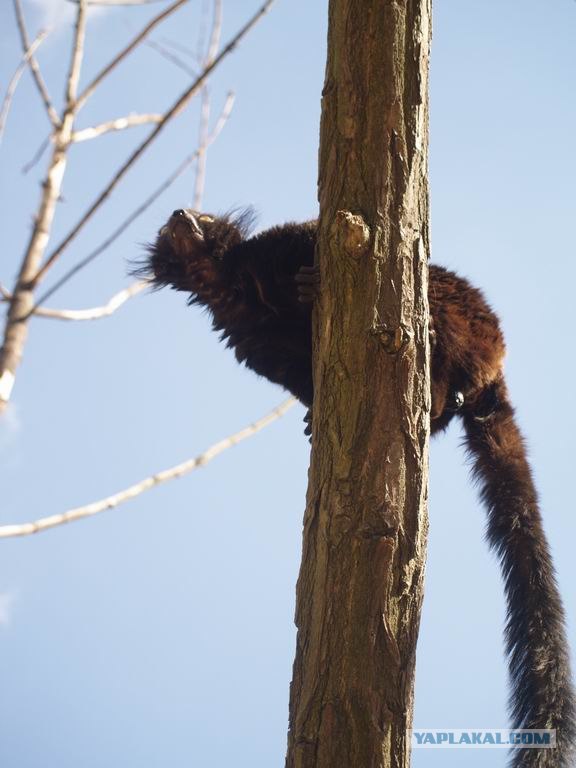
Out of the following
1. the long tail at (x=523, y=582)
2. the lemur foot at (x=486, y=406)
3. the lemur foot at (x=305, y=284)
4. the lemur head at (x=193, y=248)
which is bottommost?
the long tail at (x=523, y=582)

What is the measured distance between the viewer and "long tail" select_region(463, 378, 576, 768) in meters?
3.31

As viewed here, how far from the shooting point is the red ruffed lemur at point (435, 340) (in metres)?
4.20

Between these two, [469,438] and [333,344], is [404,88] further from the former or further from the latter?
[469,438]

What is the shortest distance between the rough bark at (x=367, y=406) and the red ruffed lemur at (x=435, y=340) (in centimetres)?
127

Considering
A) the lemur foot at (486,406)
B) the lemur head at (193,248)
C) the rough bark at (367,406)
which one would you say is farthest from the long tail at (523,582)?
the lemur head at (193,248)

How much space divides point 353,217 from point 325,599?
3.89 ft

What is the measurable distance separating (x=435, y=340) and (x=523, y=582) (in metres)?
1.25

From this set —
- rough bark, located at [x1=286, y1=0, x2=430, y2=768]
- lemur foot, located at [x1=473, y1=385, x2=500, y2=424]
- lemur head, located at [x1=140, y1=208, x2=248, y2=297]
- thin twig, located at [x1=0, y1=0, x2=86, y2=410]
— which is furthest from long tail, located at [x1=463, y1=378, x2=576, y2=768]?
thin twig, located at [x1=0, y1=0, x2=86, y2=410]

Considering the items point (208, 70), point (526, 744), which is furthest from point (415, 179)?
point (526, 744)

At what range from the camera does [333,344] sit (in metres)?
2.69

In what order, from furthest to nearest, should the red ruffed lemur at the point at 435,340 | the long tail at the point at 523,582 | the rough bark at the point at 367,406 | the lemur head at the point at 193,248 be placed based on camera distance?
the lemur head at the point at 193,248 → the red ruffed lemur at the point at 435,340 → the long tail at the point at 523,582 → the rough bark at the point at 367,406

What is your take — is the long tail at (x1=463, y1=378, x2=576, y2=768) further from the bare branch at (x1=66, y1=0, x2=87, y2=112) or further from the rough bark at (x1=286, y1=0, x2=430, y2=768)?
the bare branch at (x1=66, y1=0, x2=87, y2=112)

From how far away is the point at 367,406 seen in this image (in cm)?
260

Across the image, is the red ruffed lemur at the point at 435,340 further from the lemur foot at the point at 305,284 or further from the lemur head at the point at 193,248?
the lemur foot at the point at 305,284
